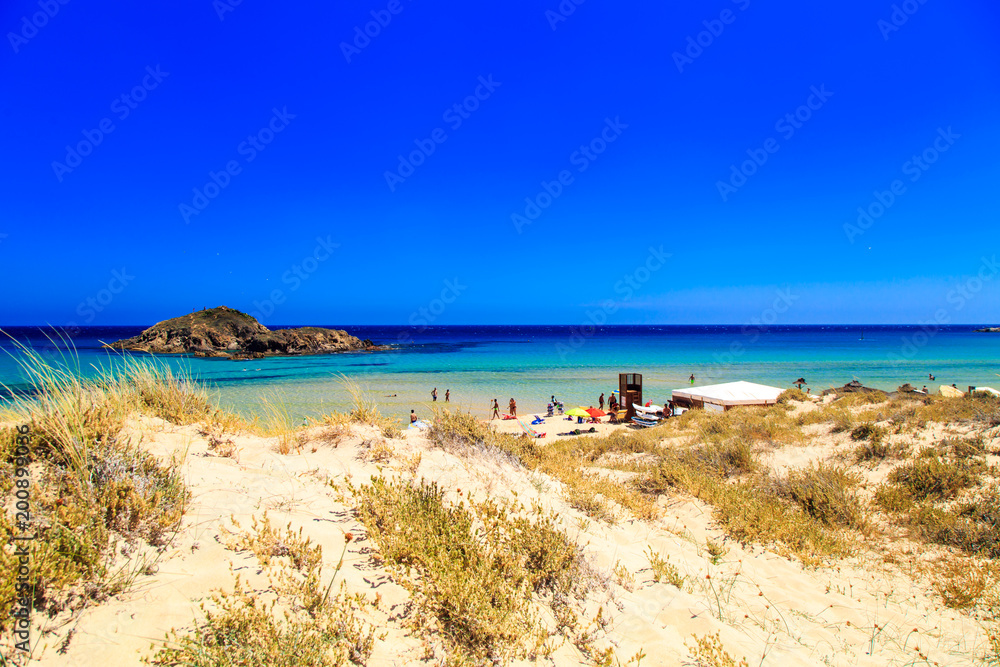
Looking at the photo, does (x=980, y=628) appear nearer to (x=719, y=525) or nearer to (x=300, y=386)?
(x=719, y=525)

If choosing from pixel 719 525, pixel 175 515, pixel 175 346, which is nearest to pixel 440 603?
pixel 175 515

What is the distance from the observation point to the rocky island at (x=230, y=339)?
2207 inches

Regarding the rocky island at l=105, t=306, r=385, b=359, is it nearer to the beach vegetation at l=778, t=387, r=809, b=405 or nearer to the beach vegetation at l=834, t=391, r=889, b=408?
the beach vegetation at l=778, t=387, r=809, b=405

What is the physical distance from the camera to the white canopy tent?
1585 centimetres

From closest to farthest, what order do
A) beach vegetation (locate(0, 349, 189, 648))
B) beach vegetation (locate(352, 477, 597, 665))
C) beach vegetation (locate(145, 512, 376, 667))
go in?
beach vegetation (locate(145, 512, 376, 667))
beach vegetation (locate(0, 349, 189, 648))
beach vegetation (locate(352, 477, 597, 665))

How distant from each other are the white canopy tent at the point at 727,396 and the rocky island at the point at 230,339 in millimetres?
48168

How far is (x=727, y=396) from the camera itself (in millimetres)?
16344

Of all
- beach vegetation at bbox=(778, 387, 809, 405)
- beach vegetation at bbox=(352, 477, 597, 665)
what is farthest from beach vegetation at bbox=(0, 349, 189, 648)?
beach vegetation at bbox=(778, 387, 809, 405)

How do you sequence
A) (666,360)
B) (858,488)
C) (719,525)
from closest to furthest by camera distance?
(719,525) → (858,488) → (666,360)

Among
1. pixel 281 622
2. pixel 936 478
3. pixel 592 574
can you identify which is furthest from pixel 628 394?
pixel 281 622

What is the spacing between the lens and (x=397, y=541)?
11.3 feet

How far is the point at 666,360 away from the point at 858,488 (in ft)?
153

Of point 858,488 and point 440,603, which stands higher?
point 440,603

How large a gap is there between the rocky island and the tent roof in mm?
48552
